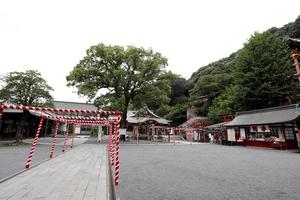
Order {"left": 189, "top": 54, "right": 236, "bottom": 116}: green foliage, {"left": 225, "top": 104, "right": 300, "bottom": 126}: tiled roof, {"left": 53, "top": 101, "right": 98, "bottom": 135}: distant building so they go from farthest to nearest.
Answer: {"left": 53, "top": 101, "right": 98, "bottom": 135}: distant building, {"left": 189, "top": 54, "right": 236, "bottom": 116}: green foliage, {"left": 225, "top": 104, "right": 300, "bottom": 126}: tiled roof

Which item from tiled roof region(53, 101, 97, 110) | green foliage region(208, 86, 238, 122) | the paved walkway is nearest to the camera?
the paved walkway

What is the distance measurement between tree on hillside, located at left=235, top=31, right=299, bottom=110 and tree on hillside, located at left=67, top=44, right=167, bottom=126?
11163mm

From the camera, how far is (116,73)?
21.8m

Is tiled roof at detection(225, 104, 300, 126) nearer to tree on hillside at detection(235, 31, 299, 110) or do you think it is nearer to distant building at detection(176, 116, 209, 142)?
tree on hillside at detection(235, 31, 299, 110)

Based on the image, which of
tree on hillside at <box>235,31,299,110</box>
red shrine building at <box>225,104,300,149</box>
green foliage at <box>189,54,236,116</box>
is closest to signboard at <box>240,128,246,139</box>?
red shrine building at <box>225,104,300,149</box>

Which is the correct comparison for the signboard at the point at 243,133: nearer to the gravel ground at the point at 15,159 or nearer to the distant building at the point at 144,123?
the distant building at the point at 144,123

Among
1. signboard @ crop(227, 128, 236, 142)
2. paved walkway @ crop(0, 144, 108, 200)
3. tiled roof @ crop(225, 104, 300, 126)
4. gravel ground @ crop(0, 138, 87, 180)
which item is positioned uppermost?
tiled roof @ crop(225, 104, 300, 126)

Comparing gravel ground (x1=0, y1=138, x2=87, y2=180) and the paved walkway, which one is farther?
gravel ground (x1=0, y1=138, x2=87, y2=180)

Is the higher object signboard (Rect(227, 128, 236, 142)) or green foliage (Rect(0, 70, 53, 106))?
green foliage (Rect(0, 70, 53, 106))

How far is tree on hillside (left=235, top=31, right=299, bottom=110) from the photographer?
22.8 metres

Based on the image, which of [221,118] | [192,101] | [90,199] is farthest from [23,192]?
[192,101]

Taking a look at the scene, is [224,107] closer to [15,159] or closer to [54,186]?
[15,159]

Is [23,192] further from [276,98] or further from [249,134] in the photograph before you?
[276,98]

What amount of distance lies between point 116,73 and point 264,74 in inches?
737
